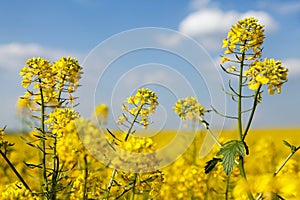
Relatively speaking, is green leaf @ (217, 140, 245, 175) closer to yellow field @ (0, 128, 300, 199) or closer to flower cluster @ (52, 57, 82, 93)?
yellow field @ (0, 128, 300, 199)

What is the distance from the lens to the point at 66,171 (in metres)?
3.54

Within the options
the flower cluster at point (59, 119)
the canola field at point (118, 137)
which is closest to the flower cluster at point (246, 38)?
the canola field at point (118, 137)

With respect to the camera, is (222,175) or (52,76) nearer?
(52,76)

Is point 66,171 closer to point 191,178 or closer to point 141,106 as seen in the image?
point 141,106

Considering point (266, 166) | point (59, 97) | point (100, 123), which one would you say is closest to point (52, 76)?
point (59, 97)

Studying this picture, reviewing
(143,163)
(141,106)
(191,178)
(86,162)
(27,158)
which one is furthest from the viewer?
(27,158)

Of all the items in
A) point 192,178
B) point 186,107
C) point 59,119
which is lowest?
point 59,119

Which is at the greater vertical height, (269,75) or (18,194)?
(269,75)

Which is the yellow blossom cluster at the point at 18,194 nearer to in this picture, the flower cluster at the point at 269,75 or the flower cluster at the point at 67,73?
the flower cluster at the point at 67,73

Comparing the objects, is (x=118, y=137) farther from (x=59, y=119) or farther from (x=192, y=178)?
(x=192, y=178)

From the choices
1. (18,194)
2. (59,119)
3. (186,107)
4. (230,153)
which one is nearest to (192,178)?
(186,107)

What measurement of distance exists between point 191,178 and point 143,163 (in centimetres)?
264

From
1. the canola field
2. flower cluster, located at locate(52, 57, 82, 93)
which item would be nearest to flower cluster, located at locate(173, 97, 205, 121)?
the canola field

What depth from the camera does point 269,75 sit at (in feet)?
10.3
